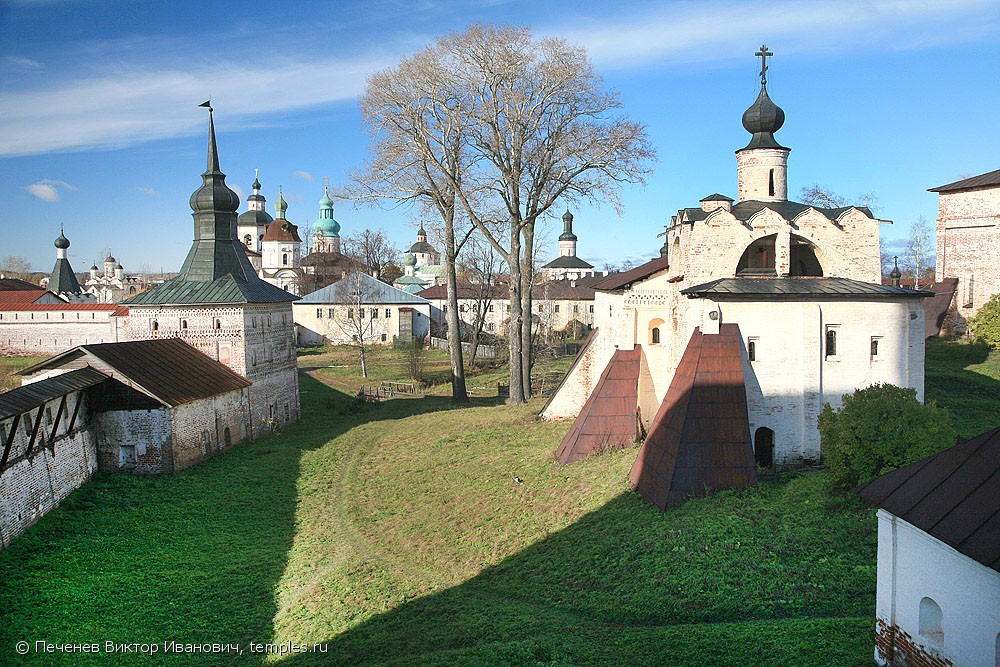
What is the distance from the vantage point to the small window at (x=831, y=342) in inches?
519

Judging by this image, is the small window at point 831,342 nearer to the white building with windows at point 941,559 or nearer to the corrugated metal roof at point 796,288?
the corrugated metal roof at point 796,288

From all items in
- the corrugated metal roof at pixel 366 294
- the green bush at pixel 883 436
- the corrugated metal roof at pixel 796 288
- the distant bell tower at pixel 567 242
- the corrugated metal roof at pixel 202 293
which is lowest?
the green bush at pixel 883 436

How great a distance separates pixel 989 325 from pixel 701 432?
16649 millimetres

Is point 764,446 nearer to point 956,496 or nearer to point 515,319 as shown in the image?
point 956,496

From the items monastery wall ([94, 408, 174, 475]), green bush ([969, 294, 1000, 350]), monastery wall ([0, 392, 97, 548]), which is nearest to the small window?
green bush ([969, 294, 1000, 350])

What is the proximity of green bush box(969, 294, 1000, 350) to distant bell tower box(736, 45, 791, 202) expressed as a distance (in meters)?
11.7

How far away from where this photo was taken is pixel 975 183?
91.0 feet

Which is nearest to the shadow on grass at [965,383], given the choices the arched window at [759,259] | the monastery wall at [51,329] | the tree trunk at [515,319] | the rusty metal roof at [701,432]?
the rusty metal roof at [701,432]

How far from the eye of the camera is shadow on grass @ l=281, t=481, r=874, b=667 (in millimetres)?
7305

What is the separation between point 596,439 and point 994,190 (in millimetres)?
21878

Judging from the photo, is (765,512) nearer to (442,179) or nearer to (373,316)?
(442,179)

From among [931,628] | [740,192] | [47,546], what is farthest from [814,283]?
[47,546]

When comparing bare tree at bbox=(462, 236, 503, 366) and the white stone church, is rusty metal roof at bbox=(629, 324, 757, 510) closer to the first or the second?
the white stone church

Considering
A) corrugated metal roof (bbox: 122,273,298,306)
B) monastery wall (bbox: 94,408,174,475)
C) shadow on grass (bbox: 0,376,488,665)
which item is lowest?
shadow on grass (bbox: 0,376,488,665)
